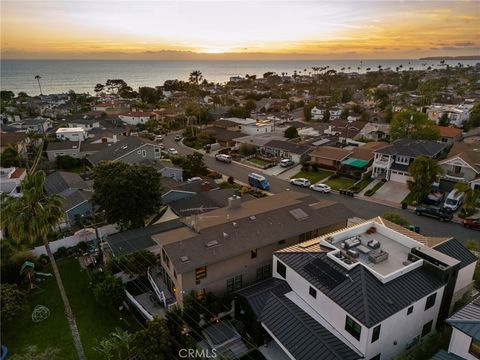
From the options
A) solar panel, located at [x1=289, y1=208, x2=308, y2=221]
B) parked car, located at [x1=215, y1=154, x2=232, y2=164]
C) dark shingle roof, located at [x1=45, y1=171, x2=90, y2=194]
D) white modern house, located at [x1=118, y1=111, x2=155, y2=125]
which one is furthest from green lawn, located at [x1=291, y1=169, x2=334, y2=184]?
white modern house, located at [x1=118, y1=111, x2=155, y2=125]

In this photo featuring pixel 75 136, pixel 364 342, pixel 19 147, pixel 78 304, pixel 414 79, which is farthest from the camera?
pixel 414 79

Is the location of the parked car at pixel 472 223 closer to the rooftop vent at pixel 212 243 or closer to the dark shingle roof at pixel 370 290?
the dark shingle roof at pixel 370 290

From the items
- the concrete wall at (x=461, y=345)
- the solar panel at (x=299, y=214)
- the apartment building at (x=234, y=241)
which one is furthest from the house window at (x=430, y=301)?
the solar panel at (x=299, y=214)

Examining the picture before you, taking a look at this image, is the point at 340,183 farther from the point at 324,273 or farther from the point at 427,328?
the point at 324,273

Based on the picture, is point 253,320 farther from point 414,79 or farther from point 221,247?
point 414,79

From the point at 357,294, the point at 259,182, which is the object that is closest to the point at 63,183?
the point at 259,182

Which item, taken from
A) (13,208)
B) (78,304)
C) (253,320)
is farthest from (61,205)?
(253,320)

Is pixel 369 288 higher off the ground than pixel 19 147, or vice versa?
pixel 369 288
